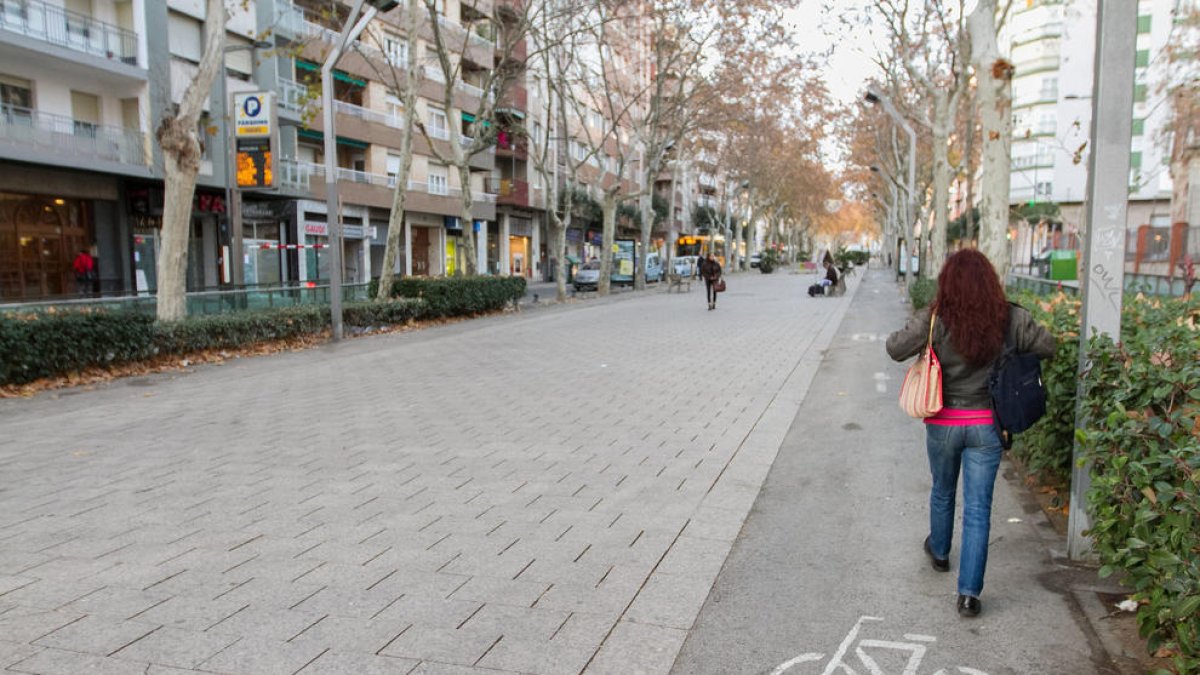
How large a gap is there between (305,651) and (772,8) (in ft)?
80.8

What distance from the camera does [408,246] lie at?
1489 inches

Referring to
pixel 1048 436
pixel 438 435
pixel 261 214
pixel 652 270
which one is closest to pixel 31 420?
pixel 438 435

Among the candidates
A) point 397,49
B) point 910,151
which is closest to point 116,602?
point 910,151

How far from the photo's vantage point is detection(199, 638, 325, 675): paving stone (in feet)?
9.75

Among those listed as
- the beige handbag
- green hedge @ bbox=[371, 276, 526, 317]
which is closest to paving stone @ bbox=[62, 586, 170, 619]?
the beige handbag

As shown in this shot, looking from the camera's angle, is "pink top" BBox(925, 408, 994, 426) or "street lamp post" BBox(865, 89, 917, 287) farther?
"street lamp post" BBox(865, 89, 917, 287)

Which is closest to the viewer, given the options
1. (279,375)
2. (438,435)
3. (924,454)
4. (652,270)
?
(924,454)

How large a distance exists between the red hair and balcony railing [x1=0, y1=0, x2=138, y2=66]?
22.6m

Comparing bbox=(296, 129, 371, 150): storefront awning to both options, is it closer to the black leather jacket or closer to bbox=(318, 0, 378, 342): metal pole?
bbox=(318, 0, 378, 342): metal pole

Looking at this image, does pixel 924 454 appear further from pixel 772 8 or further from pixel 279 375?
pixel 772 8

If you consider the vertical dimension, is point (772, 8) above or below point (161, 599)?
above

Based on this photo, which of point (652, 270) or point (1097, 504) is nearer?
point (1097, 504)

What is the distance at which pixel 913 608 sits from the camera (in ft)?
11.7

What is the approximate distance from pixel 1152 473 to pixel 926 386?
95 cm
